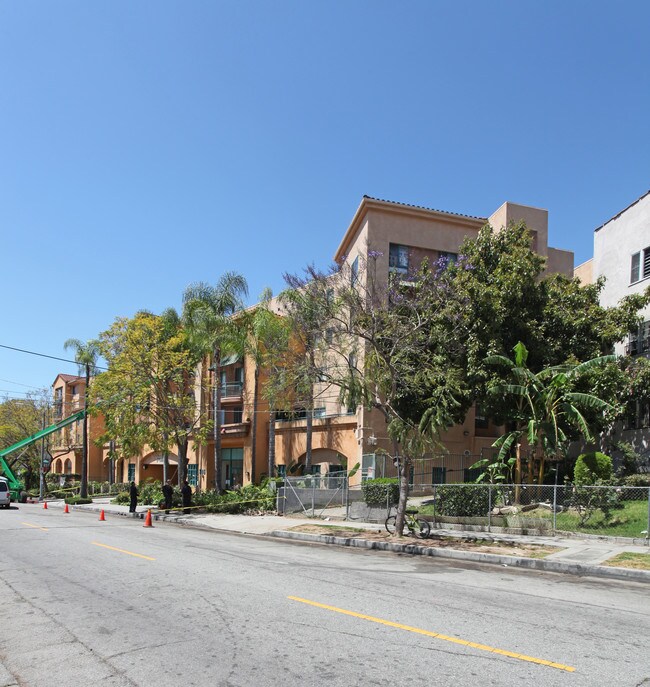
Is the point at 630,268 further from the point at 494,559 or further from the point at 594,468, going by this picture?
the point at 494,559

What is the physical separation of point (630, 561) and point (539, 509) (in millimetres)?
6523

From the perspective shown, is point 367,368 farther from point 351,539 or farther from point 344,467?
point 344,467

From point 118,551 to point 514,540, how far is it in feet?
32.0

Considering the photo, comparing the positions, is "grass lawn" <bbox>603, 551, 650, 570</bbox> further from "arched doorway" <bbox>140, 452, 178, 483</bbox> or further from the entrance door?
"arched doorway" <bbox>140, 452, 178, 483</bbox>

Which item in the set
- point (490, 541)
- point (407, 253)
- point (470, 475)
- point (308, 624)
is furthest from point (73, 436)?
point (308, 624)

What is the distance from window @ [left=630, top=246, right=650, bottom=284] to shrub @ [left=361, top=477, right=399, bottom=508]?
12610 millimetres

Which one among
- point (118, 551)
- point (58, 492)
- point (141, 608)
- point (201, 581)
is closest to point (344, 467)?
point (118, 551)

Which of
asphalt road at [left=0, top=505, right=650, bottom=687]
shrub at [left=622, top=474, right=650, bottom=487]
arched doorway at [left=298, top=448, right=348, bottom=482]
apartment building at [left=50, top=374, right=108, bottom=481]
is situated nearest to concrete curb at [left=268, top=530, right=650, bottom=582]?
asphalt road at [left=0, top=505, right=650, bottom=687]

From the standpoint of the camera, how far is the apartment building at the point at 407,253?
1141 inches

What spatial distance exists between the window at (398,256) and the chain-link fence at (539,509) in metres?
12.2

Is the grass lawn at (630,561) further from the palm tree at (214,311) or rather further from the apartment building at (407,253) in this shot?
the palm tree at (214,311)

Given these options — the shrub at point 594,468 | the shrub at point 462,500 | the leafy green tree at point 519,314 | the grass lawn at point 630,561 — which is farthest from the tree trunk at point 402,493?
the leafy green tree at point 519,314

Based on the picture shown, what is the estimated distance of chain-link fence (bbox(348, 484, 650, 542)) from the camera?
54.0 ft

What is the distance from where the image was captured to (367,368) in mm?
18125
